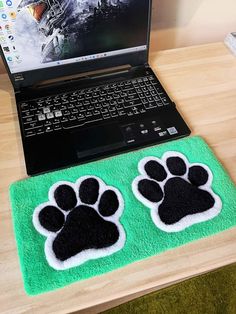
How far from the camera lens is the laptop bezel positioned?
636 mm

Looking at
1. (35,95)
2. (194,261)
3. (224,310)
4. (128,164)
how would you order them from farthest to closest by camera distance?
(224,310)
(35,95)
(128,164)
(194,261)

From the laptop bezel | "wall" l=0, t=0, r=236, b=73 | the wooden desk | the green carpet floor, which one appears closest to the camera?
the wooden desk

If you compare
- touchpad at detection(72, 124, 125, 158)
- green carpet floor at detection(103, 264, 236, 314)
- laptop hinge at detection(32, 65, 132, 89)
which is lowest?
green carpet floor at detection(103, 264, 236, 314)

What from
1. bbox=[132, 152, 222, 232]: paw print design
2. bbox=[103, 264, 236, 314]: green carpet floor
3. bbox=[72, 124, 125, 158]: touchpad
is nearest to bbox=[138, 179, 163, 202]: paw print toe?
bbox=[132, 152, 222, 232]: paw print design

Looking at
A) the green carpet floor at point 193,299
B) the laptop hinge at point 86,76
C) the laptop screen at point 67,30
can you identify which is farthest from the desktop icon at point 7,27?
the green carpet floor at point 193,299

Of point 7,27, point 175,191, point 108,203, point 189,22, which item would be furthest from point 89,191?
point 189,22

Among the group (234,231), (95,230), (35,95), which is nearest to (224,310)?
(234,231)

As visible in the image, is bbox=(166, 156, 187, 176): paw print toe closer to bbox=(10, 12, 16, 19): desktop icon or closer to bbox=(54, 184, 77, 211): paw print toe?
bbox=(54, 184, 77, 211): paw print toe

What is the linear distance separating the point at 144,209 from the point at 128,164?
4.0 inches

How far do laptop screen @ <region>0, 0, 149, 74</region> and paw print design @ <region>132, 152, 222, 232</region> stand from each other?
0.30 m

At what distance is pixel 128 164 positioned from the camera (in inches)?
21.2

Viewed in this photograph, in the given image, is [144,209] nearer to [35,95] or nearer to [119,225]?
[119,225]

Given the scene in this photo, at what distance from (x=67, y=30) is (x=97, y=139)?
24 cm

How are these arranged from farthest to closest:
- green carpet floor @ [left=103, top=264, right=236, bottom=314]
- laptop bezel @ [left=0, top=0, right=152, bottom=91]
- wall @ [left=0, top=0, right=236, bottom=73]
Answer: green carpet floor @ [left=103, top=264, right=236, bottom=314], wall @ [left=0, top=0, right=236, bottom=73], laptop bezel @ [left=0, top=0, right=152, bottom=91]
